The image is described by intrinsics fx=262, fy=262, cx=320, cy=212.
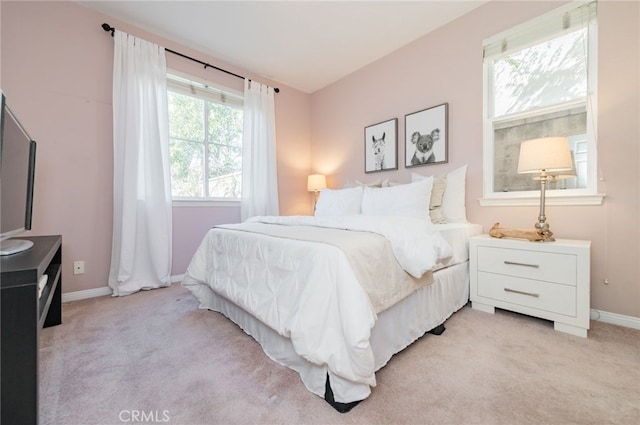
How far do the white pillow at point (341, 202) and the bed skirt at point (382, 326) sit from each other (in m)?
1.09

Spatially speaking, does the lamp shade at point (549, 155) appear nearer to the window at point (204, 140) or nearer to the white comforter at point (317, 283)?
the white comforter at point (317, 283)

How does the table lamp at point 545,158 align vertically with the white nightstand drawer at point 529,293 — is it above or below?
above

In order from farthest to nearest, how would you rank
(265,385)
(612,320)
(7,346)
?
(612,320), (265,385), (7,346)

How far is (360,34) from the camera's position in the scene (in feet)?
8.98

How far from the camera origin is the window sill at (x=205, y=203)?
2916mm

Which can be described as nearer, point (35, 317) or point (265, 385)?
point (35, 317)

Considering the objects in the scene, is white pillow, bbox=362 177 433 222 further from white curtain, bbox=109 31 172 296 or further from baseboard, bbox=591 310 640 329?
white curtain, bbox=109 31 172 296

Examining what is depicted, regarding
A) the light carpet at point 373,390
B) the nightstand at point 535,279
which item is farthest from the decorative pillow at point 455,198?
the light carpet at point 373,390

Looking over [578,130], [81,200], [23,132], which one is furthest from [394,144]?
[81,200]

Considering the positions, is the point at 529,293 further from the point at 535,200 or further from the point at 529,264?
the point at 535,200

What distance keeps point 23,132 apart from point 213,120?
2048 mm

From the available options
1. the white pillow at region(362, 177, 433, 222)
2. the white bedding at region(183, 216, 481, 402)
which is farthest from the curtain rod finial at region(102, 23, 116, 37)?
the white pillow at region(362, 177, 433, 222)

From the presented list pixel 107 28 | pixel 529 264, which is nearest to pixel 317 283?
pixel 529 264

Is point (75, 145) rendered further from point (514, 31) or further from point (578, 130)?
point (578, 130)
